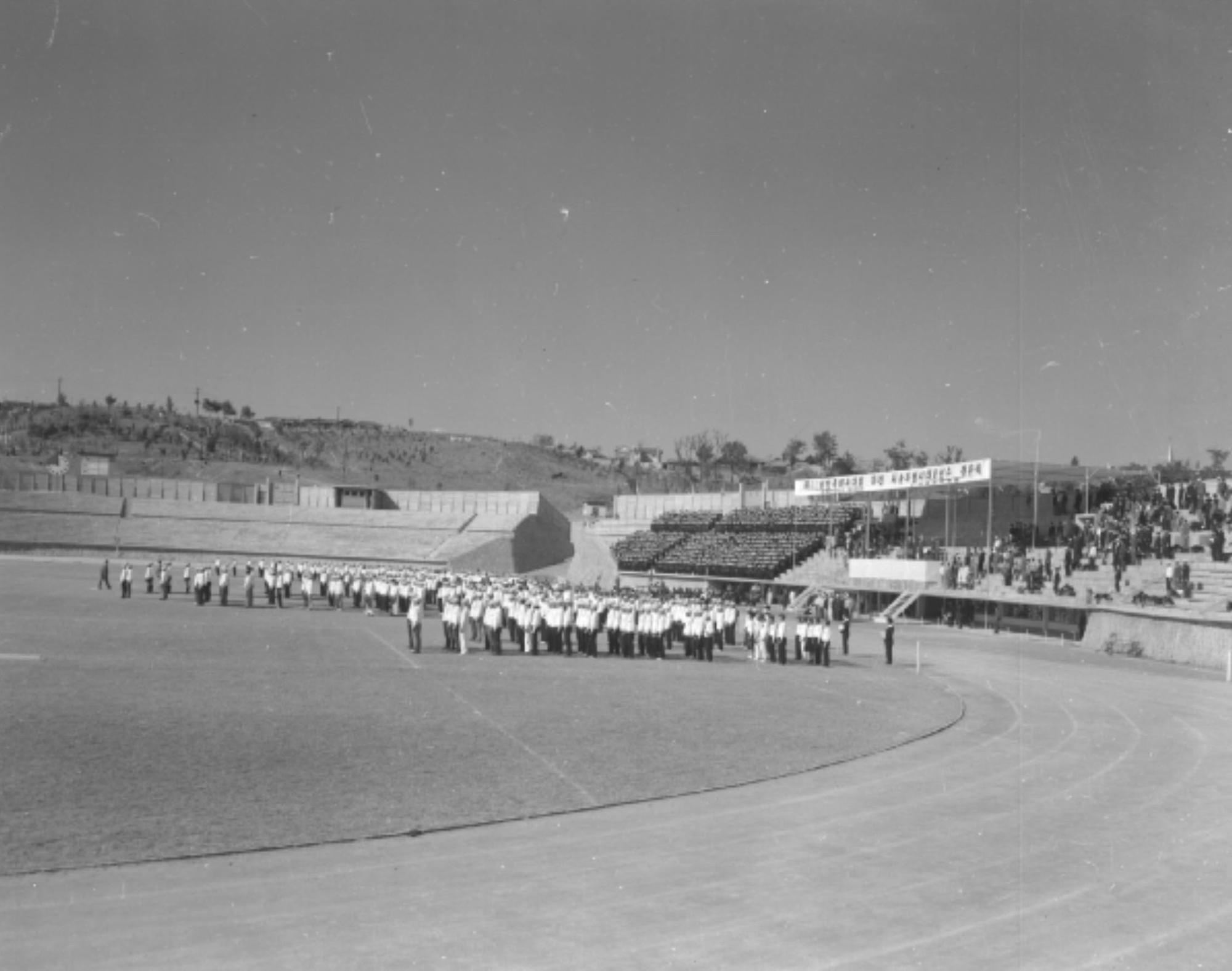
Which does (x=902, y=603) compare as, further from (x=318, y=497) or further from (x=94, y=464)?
(x=94, y=464)

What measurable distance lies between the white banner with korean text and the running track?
25381mm

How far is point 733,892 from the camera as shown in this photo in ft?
29.9

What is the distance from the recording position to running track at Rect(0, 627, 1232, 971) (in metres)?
7.69

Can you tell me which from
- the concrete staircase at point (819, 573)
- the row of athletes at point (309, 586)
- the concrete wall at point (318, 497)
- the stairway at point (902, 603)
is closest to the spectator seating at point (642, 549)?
the concrete staircase at point (819, 573)

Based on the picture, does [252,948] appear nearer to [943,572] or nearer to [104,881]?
[104,881]

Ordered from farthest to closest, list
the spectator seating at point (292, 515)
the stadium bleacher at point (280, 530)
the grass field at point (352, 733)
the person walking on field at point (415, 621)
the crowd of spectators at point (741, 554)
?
the spectator seating at point (292, 515), the stadium bleacher at point (280, 530), the crowd of spectators at point (741, 554), the person walking on field at point (415, 621), the grass field at point (352, 733)

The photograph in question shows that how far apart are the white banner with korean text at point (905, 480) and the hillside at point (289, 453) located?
59.1 meters

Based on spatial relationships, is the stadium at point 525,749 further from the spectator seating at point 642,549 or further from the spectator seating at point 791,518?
the spectator seating at point 642,549

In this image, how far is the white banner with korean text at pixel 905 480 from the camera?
38250 mm

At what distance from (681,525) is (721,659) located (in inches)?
1340

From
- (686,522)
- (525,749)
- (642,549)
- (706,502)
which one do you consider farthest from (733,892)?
(706,502)

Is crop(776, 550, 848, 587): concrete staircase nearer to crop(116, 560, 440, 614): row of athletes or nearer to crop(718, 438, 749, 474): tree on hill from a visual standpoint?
crop(116, 560, 440, 614): row of athletes

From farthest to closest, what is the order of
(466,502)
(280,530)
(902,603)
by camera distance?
(466,502) < (280,530) < (902,603)

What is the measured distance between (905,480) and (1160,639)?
1423 cm
